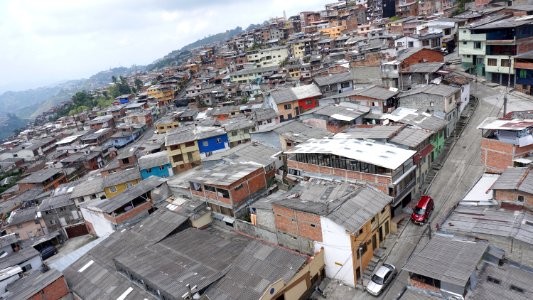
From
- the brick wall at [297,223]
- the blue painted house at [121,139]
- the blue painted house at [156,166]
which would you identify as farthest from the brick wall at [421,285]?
the blue painted house at [121,139]

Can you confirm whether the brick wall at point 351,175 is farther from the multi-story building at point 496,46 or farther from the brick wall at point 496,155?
the multi-story building at point 496,46

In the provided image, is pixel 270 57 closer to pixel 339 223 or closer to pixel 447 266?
pixel 339 223

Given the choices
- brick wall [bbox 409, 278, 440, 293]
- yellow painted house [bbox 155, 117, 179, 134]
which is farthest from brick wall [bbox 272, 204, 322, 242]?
yellow painted house [bbox 155, 117, 179, 134]

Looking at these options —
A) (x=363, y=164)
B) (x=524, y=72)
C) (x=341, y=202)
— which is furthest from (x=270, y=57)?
(x=341, y=202)

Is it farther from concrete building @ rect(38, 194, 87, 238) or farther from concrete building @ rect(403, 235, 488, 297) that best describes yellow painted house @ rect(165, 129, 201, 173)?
concrete building @ rect(403, 235, 488, 297)

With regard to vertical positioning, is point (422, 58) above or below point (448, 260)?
above

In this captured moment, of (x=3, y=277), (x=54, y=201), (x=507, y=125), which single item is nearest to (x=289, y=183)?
(x=507, y=125)
